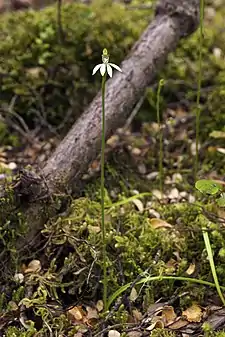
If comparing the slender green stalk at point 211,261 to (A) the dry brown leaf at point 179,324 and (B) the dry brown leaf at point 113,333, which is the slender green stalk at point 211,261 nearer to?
(A) the dry brown leaf at point 179,324

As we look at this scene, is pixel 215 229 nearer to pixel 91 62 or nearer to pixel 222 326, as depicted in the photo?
pixel 222 326

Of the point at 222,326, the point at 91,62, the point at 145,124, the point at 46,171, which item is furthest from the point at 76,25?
the point at 222,326

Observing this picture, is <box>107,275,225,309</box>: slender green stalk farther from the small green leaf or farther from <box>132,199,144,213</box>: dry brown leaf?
<box>132,199,144,213</box>: dry brown leaf

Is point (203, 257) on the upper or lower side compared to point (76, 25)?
lower

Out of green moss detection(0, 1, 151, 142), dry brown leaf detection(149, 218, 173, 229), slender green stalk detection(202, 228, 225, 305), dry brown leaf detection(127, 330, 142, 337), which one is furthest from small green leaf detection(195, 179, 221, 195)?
green moss detection(0, 1, 151, 142)

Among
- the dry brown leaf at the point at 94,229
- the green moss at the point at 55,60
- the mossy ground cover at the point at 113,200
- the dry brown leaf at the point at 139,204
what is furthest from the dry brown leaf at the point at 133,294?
the green moss at the point at 55,60
